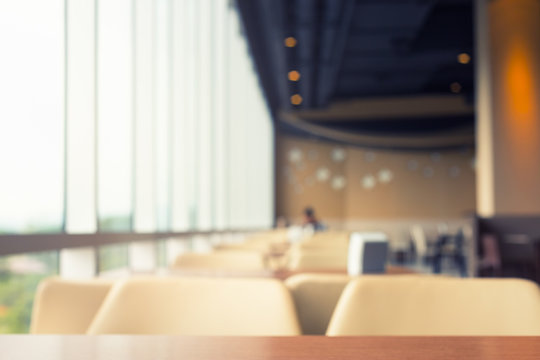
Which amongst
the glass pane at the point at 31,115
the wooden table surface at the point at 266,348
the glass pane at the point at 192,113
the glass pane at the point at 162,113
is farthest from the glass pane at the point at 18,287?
the glass pane at the point at 192,113

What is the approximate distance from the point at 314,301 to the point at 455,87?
1348 cm

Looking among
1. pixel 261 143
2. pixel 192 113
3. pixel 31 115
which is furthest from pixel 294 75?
pixel 31 115

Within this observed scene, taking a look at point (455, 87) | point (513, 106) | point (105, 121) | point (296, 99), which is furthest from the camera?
point (296, 99)

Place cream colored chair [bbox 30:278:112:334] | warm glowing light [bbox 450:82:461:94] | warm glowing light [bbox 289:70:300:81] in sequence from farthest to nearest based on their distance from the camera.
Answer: warm glowing light [bbox 450:82:461:94] → warm glowing light [bbox 289:70:300:81] → cream colored chair [bbox 30:278:112:334]

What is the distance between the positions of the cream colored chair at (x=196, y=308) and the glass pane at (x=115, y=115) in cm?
192

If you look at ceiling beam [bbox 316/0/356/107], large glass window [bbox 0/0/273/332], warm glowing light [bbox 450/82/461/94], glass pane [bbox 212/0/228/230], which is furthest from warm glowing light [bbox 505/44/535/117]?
warm glowing light [bbox 450/82/461/94]

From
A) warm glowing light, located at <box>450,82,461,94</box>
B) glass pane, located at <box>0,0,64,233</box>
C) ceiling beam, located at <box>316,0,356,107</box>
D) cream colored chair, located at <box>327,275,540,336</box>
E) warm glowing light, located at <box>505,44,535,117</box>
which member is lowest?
cream colored chair, located at <box>327,275,540,336</box>

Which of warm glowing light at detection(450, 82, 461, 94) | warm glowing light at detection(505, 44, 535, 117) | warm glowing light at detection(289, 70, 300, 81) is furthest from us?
warm glowing light at detection(450, 82, 461, 94)

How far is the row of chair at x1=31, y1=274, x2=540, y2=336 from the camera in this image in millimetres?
1209

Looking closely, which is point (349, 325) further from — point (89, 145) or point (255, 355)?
point (89, 145)

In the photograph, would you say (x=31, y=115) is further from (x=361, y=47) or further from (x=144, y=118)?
(x=361, y=47)

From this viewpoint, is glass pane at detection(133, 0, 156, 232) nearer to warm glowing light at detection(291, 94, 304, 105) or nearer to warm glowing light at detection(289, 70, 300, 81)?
warm glowing light at detection(289, 70, 300, 81)

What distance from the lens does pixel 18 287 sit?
90.5 inches

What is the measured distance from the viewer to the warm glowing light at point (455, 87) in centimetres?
1381
